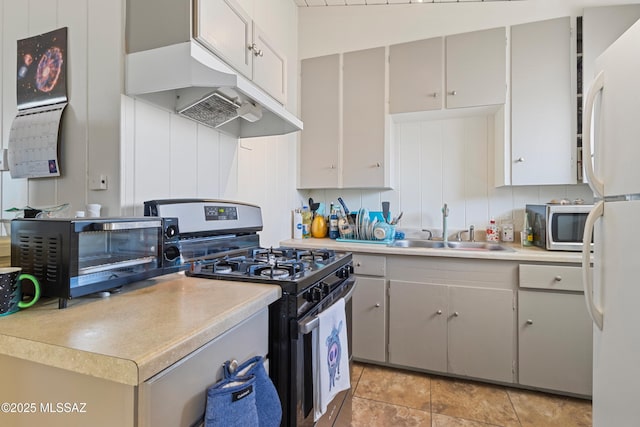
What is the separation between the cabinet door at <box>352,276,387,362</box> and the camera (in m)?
2.15

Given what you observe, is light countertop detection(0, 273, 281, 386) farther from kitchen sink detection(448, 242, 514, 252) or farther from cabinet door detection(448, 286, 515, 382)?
kitchen sink detection(448, 242, 514, 252)

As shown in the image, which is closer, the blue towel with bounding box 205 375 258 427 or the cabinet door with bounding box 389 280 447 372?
the blue towel with bounding box 205 375 258 427

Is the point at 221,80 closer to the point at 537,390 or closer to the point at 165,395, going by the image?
the point at 165,395

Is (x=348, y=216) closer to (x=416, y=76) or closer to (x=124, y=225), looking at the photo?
(x=416, y=76)

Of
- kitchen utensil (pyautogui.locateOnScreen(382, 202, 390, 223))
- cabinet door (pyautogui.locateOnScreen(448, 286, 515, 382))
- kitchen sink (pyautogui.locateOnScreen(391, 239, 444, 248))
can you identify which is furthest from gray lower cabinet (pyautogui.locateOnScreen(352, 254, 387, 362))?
kitchen utensil (pyautogui.locateOnScreen(382, 202, 390, 223))

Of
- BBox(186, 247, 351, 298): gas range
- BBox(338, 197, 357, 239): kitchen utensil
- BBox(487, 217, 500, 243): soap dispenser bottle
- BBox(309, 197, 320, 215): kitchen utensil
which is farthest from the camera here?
BBox(309, 197, 320, 215): kitchen utensil

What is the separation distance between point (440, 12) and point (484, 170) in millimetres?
1293

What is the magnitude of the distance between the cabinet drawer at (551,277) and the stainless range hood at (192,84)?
1.70 m

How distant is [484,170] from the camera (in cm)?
248

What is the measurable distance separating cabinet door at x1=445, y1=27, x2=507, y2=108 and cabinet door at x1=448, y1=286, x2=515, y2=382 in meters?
1.35

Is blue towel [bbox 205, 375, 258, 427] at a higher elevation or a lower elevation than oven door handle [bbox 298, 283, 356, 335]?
lower

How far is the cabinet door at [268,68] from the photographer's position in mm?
1479

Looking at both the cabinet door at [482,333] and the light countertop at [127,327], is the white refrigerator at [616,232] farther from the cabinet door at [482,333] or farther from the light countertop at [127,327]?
the light countertop at [127,327]

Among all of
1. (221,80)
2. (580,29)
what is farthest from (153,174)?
(580,29)
